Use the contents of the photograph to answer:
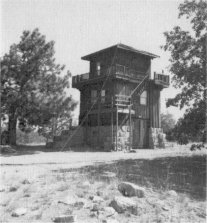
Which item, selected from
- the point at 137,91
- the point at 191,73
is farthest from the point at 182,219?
the point at 137,91

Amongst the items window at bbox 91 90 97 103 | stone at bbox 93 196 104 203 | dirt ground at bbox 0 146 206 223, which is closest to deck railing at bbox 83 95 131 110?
window at bbox 91 90 97 103

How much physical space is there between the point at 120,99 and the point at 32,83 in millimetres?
8138

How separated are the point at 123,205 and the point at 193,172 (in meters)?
7.29

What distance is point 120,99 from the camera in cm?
2725

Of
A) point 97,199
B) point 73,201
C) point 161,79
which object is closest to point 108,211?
point 97,199

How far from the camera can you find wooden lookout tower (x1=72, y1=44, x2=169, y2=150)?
26516mm

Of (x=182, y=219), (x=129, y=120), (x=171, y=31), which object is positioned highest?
(x=171, y=31)

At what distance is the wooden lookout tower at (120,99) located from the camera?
26516mm

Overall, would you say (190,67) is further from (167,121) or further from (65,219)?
(167,121)

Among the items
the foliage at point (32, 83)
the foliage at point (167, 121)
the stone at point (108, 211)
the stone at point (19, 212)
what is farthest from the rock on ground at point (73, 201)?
the foliage at point (167, 121)

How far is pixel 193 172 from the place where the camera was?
13898 mm

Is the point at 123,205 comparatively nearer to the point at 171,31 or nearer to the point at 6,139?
the point at 171,31

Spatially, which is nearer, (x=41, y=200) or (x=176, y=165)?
(x=41, y=200)

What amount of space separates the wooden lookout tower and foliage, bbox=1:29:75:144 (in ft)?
12.0
